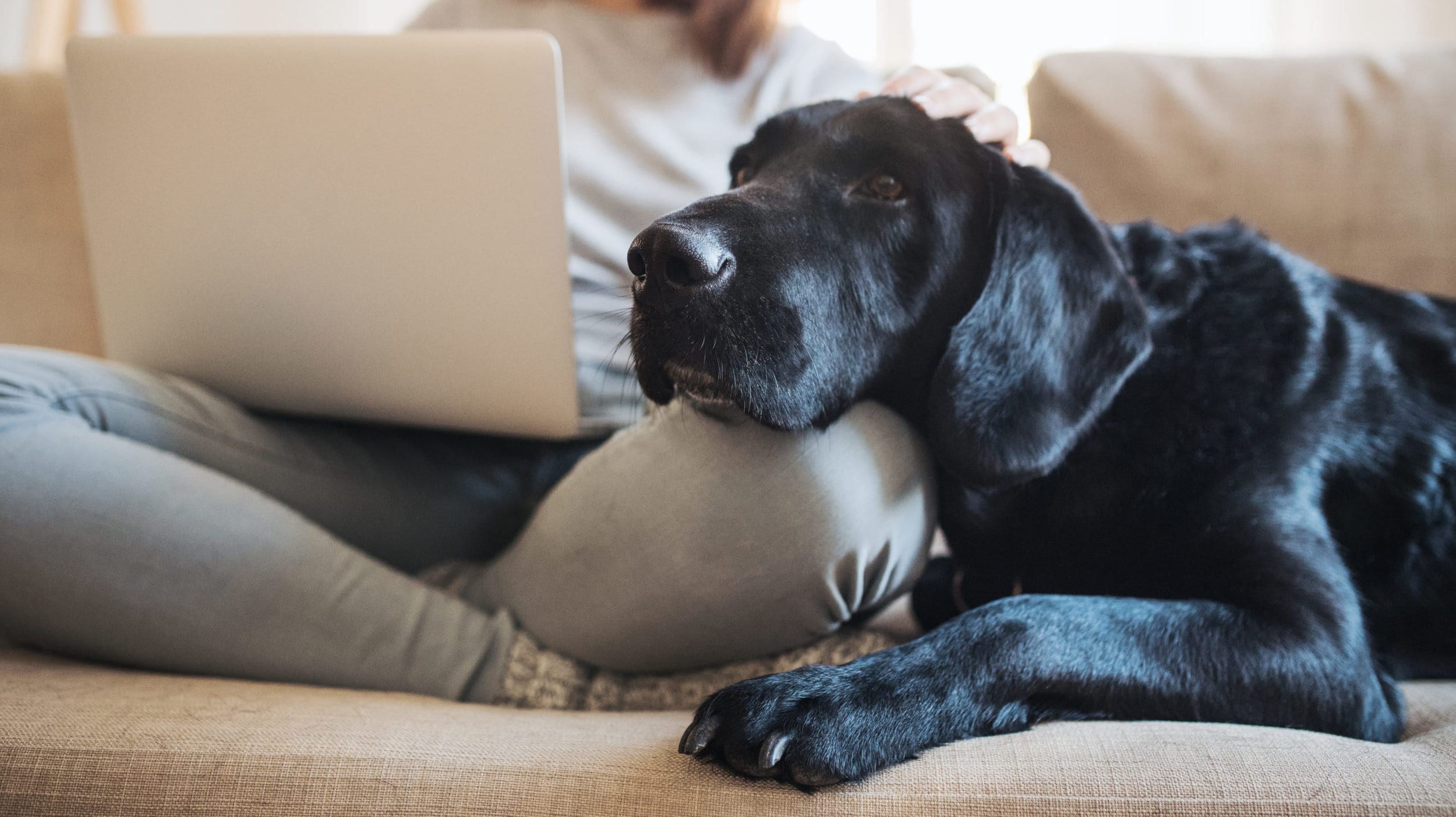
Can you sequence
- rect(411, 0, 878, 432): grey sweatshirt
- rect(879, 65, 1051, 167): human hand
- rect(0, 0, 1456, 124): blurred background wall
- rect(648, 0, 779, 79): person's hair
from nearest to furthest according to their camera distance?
rect(879, 65, 1051, 167): human hand < rect(411, 0, 878, 432): grey sweatshirt < rect(648, 0, 779, 79): person's hair < rect(0, 0, 1456, 124): blurred background wall

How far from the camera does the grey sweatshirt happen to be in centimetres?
141

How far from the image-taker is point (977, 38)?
2.89 meters

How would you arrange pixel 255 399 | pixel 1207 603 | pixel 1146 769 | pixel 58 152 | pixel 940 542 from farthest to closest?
pixel 58 152 < pixel 940 542 < pixel 255 399 < pixel 1207 603 < pixel 1146 769

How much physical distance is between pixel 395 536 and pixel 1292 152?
156 centimetres

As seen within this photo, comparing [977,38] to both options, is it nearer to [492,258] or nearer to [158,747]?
[492,258]

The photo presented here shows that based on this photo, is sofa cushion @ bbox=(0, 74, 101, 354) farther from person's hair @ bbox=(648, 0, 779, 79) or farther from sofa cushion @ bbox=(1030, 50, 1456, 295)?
sofa cushion @ bbox=(1030, 50, 1456, 295)

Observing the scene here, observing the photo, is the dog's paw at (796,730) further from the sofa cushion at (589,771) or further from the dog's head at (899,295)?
the dog's head at (899,295)

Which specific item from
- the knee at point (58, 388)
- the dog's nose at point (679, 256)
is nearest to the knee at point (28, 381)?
the knee at point (58, 388)

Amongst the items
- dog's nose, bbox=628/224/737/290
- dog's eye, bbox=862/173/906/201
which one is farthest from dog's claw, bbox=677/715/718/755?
dog's eye, bbox=862/173/906/201

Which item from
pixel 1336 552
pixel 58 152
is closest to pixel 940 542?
pixel 1336 552

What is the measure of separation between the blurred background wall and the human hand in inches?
71.3

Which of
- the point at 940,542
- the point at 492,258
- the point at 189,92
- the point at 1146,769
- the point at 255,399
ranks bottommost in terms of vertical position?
the point at 940,542

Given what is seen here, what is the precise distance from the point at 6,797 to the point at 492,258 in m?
0.60

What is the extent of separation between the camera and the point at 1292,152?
1.49m
